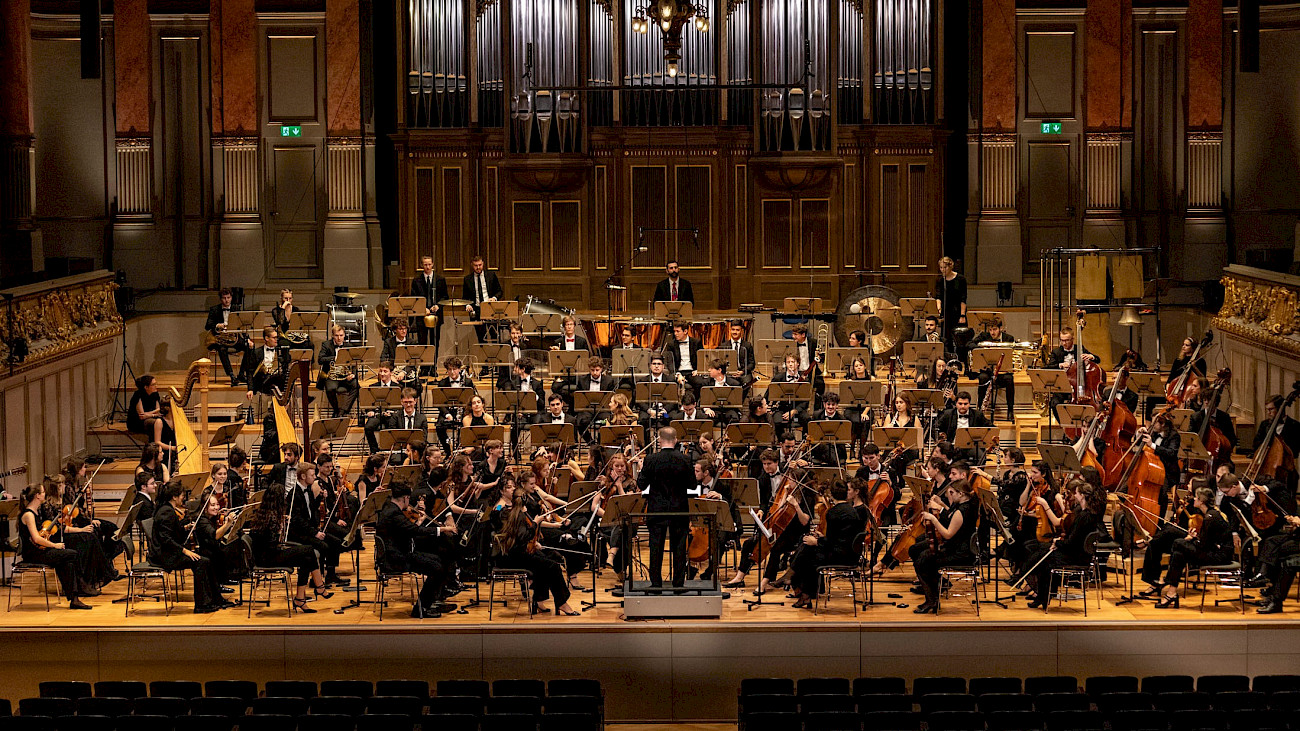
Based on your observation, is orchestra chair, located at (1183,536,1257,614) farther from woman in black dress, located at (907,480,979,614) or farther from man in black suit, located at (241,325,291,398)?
man in black suit, located at (241,325,291,398)

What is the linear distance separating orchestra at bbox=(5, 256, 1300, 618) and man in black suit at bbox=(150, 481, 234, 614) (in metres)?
0.02

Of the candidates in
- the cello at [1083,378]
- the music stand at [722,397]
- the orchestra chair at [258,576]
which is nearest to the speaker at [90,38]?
the orchestra chair at [258,576]

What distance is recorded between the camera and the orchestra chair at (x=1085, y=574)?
11.0 m

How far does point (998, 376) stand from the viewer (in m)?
15.2

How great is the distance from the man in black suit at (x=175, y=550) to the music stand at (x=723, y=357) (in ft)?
16.5

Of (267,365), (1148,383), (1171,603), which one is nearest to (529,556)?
(1171,603)

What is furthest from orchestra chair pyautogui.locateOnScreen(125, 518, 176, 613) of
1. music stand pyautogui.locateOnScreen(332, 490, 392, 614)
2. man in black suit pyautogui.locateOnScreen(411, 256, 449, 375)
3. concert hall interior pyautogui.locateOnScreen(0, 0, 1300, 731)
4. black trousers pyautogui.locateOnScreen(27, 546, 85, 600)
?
man in black suit pyautogui.locateOnScreen(411, 256, 449, 375)

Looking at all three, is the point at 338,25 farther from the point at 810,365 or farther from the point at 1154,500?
the point at 1154,500

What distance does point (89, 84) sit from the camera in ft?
59.8

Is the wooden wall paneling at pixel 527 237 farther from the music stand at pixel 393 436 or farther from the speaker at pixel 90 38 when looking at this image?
the music stand at pixel 393 436

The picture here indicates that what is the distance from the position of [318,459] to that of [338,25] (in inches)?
321

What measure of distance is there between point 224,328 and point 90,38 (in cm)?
317

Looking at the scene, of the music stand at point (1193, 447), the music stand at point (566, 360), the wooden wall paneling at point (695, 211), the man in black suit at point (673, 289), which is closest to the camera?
the music stand at point (1193, 447)

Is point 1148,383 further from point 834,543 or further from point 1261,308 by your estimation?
point 834,543
